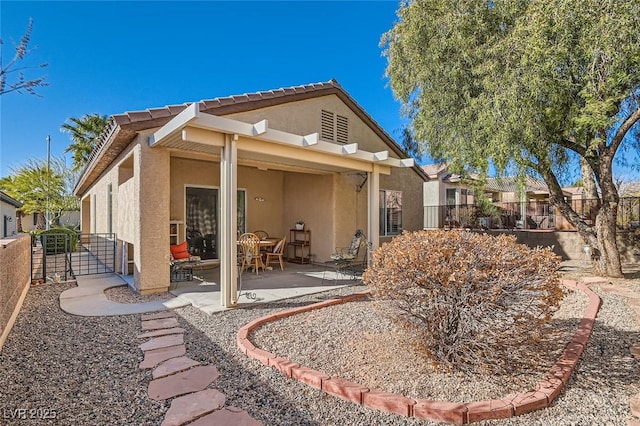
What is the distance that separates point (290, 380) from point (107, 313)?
14.4 feet

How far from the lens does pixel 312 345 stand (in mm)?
4672

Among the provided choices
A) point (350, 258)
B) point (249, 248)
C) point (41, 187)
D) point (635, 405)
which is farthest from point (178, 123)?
point (41, 187)

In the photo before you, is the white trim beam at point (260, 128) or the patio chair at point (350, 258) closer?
the white trim beam at point (260, 128)

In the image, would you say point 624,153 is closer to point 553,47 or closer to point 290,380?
point 553,47

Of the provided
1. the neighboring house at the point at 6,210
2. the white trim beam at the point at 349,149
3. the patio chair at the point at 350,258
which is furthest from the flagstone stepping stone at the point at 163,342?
the neighboring house at the point at 6,210

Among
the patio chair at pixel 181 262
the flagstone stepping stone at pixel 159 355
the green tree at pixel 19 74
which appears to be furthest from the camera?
the patio chair at pixel 181 262

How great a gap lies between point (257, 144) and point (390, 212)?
748 cm

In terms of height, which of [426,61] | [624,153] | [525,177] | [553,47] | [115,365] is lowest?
[115,365]

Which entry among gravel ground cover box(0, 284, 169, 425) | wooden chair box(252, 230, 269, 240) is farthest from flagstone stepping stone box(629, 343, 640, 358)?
wooden chair box(252, 230, 269, 240)

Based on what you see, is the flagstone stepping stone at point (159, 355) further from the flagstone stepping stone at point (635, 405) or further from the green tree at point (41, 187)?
the green tree at point (41, 187)

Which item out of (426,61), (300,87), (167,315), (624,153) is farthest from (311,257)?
(624,153)

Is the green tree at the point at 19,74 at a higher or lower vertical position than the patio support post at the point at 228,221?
higher

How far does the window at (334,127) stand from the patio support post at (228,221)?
4.91 meters

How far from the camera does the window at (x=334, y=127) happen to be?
11.2 meters
